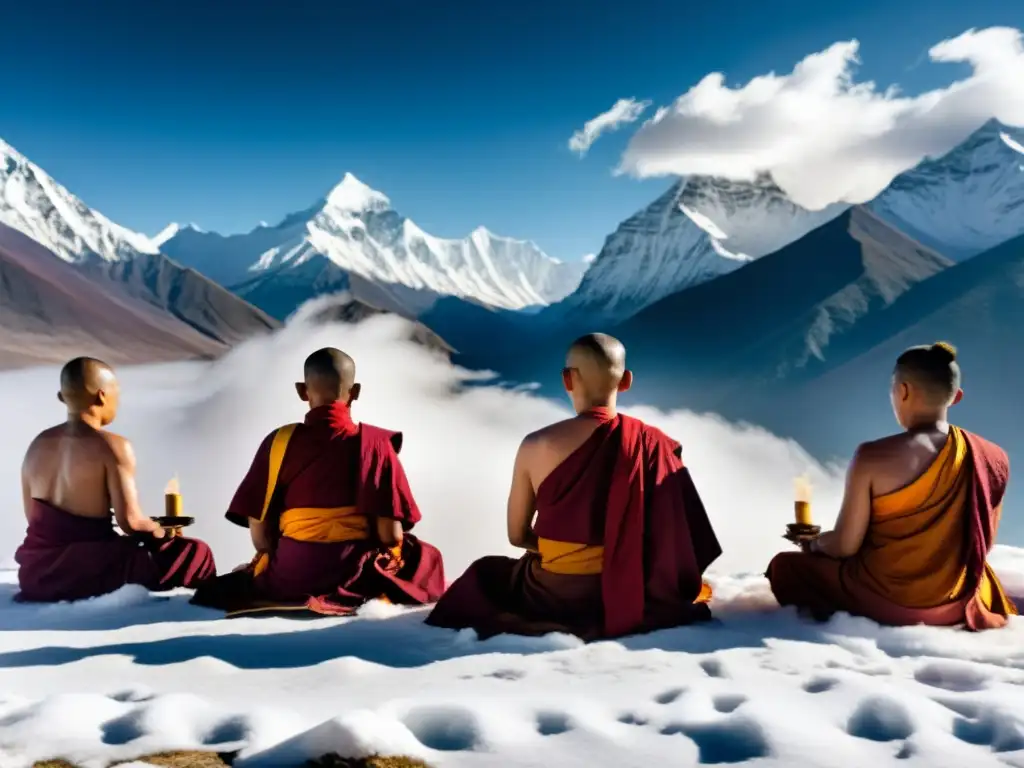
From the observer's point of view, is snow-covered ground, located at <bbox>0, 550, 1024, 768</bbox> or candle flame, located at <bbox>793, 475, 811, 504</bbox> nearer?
snow-covered ground, located at <bbox>0, 550, 1024, 768</bbox>

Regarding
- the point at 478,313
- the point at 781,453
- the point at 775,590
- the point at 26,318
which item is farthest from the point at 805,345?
the point at 775,590

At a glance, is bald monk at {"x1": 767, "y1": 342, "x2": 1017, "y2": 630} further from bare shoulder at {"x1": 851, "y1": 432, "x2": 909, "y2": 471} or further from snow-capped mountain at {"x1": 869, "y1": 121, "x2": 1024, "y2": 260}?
snow-capped mountain at {"x1": 869, "y1": 121, "x2": 1024, "y2": 260}

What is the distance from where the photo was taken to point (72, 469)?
5.84m

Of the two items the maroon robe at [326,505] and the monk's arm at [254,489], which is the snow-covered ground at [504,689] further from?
the monk's arm at [254,489]

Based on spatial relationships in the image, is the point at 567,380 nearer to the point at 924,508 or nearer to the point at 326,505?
the point at 326,505

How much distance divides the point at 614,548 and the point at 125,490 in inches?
134

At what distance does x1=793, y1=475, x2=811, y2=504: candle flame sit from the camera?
491 centimetres

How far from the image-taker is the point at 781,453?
97312mm

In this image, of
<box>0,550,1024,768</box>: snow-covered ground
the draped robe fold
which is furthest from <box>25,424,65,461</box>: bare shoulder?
the draped robe fold

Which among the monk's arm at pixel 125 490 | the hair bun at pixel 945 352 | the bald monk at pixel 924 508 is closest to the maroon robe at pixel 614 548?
the bald monk at pixel 924 508

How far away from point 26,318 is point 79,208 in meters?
80.3

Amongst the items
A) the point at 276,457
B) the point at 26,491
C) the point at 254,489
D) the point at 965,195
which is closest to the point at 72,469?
the point at 26,491

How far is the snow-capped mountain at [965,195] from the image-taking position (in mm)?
131875

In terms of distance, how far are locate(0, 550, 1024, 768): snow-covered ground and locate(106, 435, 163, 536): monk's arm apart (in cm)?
89
